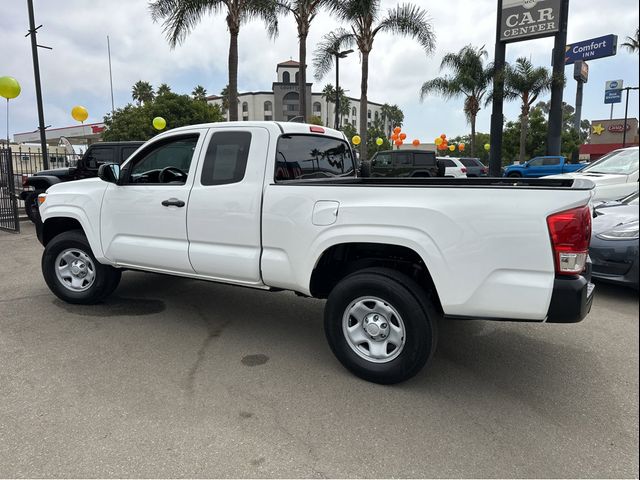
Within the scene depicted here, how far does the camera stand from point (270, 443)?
269 cm

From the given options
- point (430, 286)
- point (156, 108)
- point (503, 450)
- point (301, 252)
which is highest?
point (156, 108)

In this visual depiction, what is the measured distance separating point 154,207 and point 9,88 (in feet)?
38.7

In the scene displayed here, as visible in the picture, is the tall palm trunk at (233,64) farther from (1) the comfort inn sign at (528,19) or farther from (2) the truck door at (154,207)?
(2) the truck door at (154,207)

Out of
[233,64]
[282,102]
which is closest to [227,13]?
[233,64]

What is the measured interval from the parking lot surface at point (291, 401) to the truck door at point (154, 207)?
2.41ft

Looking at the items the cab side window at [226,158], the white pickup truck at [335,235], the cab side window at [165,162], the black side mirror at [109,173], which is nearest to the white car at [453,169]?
the white pickup truck at [335,235]

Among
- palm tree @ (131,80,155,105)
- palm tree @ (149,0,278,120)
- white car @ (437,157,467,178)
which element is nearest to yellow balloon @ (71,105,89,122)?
palm tree @ (149,0,278,120)

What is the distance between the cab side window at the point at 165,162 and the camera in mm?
4387

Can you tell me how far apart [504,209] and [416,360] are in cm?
118

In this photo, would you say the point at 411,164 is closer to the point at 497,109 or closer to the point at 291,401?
the point at 497,109

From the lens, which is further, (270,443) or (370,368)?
(370,368)

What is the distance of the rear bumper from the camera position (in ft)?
8.82

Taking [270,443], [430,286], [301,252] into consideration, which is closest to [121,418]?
[270,443]

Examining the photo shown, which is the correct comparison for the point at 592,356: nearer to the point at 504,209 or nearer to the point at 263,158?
the point at 504,209
